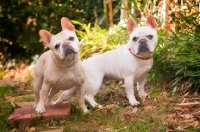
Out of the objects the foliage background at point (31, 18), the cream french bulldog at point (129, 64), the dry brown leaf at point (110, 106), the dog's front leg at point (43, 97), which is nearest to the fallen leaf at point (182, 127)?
the cream french bulldog at point (129, 64)

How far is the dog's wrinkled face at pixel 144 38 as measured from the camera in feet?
12.6

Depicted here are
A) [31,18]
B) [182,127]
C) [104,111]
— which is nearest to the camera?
[182,127]

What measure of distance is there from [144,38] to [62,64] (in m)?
0.89

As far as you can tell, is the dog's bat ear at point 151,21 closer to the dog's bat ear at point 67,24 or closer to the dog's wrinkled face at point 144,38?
the dog's wrinkled face at point 144,38

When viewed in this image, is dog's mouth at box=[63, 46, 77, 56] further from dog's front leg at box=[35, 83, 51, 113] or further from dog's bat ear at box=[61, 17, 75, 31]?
dog's front leg at box=[35, 83, 51, 113]

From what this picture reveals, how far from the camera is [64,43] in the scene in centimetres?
360

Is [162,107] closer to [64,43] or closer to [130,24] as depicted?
[130,24]

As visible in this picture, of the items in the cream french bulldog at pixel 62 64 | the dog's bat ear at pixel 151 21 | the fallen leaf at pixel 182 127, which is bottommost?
the fallen leaf at pixel 182 127

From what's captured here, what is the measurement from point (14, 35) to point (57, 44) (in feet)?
22.4

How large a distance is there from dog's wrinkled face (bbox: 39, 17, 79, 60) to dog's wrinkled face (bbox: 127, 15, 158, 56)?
25.3 inches

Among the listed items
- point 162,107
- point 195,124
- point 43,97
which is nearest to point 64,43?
point 43,97

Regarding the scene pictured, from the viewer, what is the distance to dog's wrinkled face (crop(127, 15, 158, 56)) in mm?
3848

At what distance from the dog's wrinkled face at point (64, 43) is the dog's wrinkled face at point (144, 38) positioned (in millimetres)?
644

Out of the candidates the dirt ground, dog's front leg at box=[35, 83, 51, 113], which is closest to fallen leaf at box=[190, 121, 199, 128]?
the dirt ground
